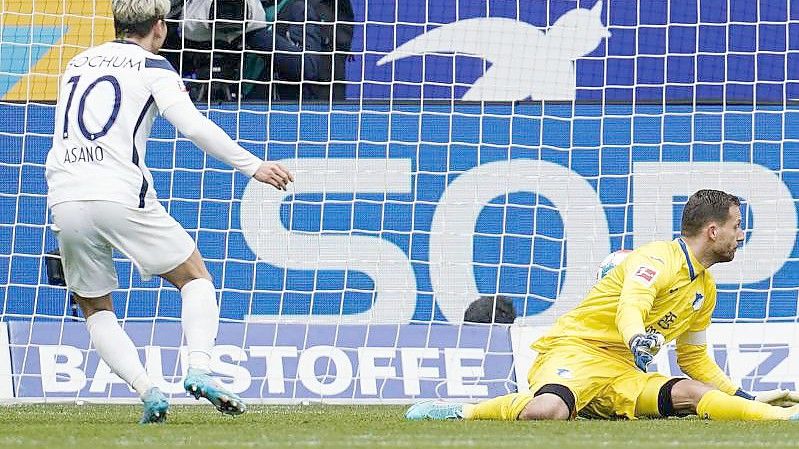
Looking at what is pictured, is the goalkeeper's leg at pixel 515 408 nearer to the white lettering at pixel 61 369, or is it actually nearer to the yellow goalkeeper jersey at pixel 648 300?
the yellow goalkeeper jersey at pixel 648 300

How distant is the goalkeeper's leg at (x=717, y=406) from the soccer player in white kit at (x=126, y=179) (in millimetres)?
1855

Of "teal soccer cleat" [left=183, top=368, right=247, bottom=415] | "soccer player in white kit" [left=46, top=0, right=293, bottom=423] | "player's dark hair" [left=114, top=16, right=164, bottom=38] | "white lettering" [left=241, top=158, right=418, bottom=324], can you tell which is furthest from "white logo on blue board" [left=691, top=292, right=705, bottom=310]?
"white lettering" [left=241, top=158, right=418, bottom=324]

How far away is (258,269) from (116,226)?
12.4 feet

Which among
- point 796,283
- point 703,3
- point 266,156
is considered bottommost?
point 796,283

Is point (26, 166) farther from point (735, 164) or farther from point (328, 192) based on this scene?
point (735, 164)

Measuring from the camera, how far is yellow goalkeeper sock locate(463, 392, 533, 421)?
609 centimetres

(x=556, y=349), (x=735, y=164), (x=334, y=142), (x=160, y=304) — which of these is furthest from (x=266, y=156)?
(x=556, y=349)

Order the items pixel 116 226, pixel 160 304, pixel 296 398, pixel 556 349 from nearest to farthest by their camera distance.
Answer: pixel 116 226 < pixel 556 349 < pixel 296 398 < pixel 160 304

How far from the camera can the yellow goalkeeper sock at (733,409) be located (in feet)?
19.2

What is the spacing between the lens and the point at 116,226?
5680 millimetres

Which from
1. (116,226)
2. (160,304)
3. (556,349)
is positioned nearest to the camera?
(116,226)

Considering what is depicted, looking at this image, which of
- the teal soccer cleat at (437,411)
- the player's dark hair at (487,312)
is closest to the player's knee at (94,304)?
the teal soccer cleat at (437,411)

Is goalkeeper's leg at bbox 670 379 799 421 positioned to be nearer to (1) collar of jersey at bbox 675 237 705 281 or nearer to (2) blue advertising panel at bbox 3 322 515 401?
(1) collar of jersey at bbox 675 237 705 281

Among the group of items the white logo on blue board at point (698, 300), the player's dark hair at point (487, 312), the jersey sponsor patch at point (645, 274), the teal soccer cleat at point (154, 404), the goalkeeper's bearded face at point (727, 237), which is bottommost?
the player's dark hair at point (487, 312)
